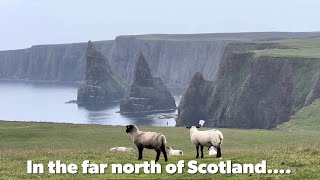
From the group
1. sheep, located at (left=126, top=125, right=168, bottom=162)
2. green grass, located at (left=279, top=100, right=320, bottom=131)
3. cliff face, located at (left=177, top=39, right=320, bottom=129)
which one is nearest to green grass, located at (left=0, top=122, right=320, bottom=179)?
sheep, located at (left=126, top=125, right=168, bottom=162)

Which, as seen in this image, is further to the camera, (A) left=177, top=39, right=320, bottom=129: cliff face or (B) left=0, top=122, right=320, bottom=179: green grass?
(A) left=177, top=39, right=320, bottom=129: cliff face

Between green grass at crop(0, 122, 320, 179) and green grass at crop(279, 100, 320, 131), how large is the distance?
76.4 feet

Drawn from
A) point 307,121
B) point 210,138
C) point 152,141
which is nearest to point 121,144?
point 210,138

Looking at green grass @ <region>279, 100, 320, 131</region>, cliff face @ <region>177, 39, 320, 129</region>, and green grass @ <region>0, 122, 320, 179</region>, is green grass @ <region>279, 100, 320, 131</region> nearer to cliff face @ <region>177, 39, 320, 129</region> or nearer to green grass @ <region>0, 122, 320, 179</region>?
green grass @ <region>0, 122, 320, 179</region>

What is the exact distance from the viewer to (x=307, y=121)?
93375mm

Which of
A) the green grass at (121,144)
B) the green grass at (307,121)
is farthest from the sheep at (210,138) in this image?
the green grass at (307,121)

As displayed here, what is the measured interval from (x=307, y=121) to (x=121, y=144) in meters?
49.8

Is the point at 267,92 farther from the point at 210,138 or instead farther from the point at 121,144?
the point at 210,138

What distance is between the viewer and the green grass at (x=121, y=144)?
79.7ft

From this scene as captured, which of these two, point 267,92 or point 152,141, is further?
point 267,92

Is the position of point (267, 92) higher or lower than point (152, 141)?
lower

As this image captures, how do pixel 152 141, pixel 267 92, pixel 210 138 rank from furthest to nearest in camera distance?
pixel 267 92
pixel 210 138
pixel 152 141

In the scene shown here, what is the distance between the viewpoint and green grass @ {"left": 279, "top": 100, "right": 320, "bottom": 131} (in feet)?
286

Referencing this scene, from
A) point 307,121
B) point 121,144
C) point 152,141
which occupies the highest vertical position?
point 152,141
